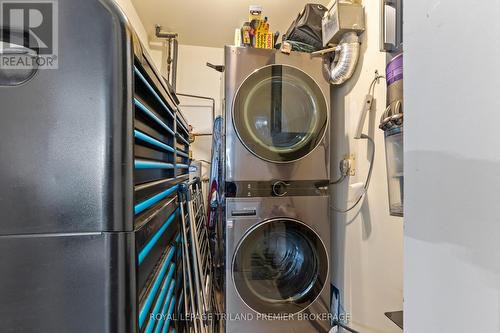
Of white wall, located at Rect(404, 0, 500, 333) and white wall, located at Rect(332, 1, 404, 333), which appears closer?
white wall, located at Rect(404, 0, 500, 333)

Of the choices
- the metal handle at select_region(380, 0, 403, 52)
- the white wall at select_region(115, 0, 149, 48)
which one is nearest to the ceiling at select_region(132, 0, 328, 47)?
the white wall at select_region(115, 0, 149, 48)

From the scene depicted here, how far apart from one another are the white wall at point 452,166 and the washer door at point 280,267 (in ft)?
3.34

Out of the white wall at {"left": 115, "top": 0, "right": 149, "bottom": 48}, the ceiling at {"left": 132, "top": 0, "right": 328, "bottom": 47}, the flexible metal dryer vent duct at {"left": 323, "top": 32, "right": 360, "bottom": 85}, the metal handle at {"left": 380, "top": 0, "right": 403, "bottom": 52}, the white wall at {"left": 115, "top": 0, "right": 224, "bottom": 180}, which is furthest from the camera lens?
the white wall at {"left": 115, "top": 0, "right": 224, "bottom": 180}

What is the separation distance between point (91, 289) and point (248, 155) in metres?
1.19

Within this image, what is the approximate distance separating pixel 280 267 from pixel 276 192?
0.55 m

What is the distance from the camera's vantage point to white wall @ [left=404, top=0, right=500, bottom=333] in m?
0.44

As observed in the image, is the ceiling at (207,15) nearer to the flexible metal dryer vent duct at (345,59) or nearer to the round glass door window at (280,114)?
the flexible metal dryer vent duct at (345,59)

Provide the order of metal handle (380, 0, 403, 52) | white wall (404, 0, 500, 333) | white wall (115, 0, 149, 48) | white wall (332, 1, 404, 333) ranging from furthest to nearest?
white wall (115, 0, 149, 48), white wall (332, 1, 404, 333), metal handle (380, 0, 403, 52), white wall (404, 0, 500, 333)

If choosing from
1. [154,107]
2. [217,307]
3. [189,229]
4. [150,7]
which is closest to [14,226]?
[154,107]

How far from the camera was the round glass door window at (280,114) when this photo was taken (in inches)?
61.0

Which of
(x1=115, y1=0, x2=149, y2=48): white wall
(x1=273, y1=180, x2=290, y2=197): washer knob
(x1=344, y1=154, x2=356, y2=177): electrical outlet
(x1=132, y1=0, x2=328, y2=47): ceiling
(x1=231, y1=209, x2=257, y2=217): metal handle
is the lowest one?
(x1=231, y1=209, x2=257, y2=217): metal handle

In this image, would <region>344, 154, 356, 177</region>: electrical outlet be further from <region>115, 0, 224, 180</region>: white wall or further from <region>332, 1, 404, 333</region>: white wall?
<region>115, 0, 224, 180</region>: white wall

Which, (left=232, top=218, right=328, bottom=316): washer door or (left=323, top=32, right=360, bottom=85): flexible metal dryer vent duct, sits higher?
(left=323, top=32, right=360, bottom=85): flexible metal dryer vent duct

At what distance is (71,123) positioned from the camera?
438 mm
